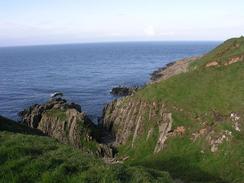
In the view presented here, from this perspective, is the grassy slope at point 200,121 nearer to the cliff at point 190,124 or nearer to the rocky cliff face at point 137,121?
the cliff at point 190,124

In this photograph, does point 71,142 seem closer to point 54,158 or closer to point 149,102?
point 149,102

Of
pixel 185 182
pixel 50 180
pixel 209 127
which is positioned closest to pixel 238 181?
pixel 185 182

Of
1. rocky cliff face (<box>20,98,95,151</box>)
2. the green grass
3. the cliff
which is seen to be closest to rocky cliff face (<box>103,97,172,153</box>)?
the cliff

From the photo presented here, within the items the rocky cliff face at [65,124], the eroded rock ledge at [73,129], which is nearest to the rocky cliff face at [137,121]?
the eroded rock ledge at [73,129]

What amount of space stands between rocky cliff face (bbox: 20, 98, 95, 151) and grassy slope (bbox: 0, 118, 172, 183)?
43.2m

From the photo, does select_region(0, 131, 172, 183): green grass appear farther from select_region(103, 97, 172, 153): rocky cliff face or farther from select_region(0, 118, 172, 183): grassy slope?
select_region(103, 97, 172, 153): rocky cliff face

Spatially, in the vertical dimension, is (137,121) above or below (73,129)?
above

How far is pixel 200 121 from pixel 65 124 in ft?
81.7

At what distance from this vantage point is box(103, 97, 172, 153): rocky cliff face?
175 feet

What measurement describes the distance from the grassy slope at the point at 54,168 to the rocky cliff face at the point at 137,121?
35.2 m

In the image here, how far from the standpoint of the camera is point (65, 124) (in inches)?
2537

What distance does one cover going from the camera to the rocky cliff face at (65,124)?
→ 60906 millimetres

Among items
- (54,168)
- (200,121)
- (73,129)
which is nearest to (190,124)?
(200,121)

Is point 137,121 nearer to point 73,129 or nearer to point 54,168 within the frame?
point 73,129
